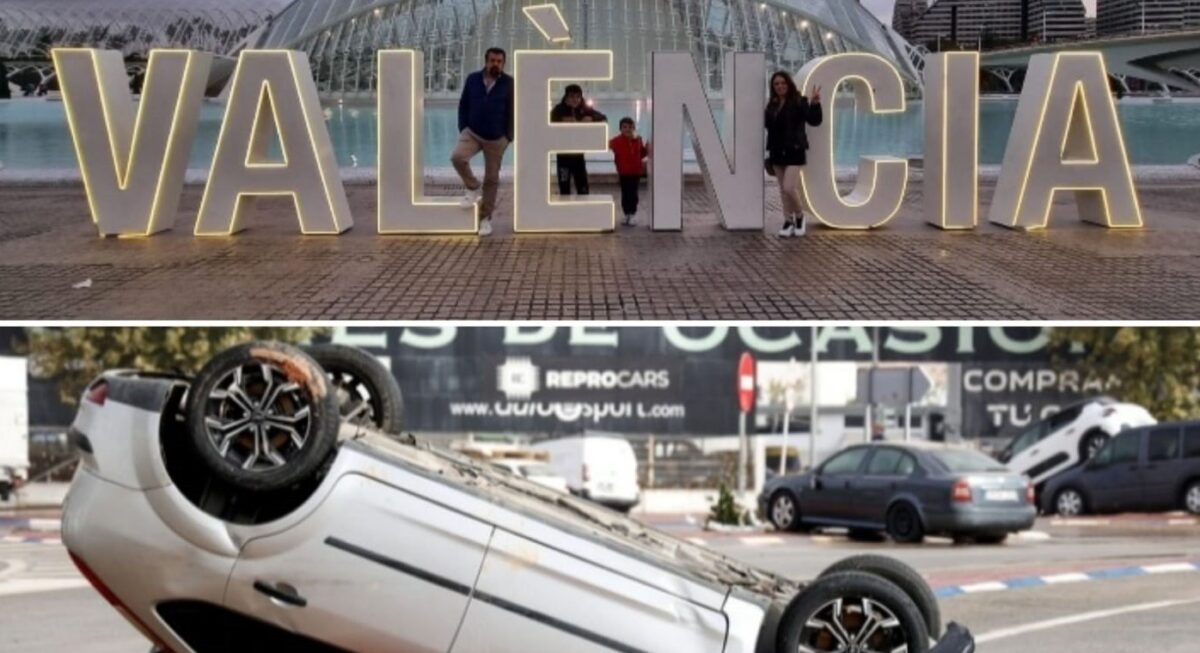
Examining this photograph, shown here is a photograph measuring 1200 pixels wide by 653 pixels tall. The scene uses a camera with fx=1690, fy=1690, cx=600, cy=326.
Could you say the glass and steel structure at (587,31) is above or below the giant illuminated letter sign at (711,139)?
above

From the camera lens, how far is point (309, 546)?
13.1 feet

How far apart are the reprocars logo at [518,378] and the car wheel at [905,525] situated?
207 inches

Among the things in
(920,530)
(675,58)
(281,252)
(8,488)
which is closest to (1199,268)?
(920,530)

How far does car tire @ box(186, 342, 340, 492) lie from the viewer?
4.02 metres

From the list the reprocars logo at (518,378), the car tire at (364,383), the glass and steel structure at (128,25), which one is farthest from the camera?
the glass and steel structure at (128,25)

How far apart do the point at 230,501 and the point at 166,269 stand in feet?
18.2

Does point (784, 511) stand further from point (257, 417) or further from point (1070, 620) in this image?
point (257, 417)

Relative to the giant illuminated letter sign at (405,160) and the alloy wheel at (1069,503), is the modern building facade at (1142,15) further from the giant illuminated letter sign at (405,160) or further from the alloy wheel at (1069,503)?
the giant illuminated letter sign at (405,160)

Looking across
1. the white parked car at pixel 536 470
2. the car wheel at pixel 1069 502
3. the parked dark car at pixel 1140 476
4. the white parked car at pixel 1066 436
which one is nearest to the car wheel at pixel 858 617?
the parked dark car at pixel 1140 476

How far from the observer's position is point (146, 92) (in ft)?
33.6

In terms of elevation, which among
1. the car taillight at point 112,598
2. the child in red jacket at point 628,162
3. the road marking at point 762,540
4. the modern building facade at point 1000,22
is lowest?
the road marking at point 762,540

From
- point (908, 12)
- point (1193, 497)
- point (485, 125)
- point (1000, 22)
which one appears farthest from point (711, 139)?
point (1193, 497)

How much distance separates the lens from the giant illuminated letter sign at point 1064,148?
1030 cm

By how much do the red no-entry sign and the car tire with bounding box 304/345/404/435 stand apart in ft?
36.2
